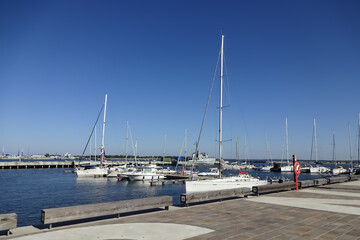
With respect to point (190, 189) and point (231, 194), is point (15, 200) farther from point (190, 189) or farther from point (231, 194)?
point (231, 194)

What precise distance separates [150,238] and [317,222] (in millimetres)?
6630

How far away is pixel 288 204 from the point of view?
47.1 ft

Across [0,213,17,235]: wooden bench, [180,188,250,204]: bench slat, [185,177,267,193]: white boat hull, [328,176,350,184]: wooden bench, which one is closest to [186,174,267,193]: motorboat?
[185,177,267,193]: white boat hull

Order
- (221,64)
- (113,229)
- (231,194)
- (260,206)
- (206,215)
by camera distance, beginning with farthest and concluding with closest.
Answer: (221,64), (231,194), (260,206), (206,215), (113,229)

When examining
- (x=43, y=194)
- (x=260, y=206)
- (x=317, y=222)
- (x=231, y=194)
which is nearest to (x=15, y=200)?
(x=43, y=194)

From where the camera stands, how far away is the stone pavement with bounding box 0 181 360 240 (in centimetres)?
849

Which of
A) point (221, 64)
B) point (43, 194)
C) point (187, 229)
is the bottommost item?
point (43, 194)

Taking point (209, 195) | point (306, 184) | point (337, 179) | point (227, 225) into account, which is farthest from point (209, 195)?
point (337, 179)

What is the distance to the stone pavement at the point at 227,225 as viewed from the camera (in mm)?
8492

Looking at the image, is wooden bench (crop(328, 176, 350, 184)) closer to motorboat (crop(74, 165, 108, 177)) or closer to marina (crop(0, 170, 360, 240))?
marina (crop(0, 170, 360, 240))

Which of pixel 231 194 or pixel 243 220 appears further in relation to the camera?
pixel 231 194

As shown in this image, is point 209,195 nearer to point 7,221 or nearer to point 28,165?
point 7,221

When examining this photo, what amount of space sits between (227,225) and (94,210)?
5.05 meters

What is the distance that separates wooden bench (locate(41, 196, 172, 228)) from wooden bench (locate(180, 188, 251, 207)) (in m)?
1.08
